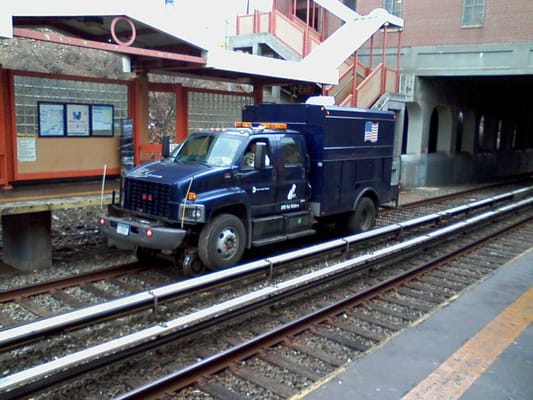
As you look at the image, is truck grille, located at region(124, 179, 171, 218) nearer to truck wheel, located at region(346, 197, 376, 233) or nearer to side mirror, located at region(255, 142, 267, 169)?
side mirror, located at region(255, 142, 267, 169)

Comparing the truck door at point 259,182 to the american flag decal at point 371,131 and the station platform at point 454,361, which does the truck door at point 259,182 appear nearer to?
the american flag decal at point 371,131

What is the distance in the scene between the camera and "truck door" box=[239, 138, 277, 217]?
8719mm

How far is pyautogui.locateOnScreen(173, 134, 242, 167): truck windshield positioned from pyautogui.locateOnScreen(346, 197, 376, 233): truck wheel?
11.7 feet

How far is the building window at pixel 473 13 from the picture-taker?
20.7 metres

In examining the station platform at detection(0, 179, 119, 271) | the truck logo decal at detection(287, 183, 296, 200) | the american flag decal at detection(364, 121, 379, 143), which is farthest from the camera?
the american flag decal at detection(364, 121, 379, 143)

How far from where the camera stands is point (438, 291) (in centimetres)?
805

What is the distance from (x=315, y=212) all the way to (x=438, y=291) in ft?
9.49

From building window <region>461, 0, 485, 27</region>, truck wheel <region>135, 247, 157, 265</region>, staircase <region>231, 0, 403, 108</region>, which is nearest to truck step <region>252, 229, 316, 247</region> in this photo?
truck wheel <region>135, 247, 157, 265</region>

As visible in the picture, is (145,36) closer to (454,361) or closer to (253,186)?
(253,186)

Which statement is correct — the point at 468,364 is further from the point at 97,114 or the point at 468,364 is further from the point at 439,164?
the point at 439,164

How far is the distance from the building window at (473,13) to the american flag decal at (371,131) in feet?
40.1

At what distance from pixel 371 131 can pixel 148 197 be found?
17.1 ft

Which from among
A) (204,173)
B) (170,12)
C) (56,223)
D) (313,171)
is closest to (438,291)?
(313,171)

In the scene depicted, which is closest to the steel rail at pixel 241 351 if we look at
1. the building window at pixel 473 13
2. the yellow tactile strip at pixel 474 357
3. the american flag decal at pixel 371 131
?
the yellow tactile strip at pixel 474 357
